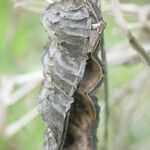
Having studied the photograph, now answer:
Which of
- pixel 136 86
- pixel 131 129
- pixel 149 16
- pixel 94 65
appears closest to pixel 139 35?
pixel 149 16

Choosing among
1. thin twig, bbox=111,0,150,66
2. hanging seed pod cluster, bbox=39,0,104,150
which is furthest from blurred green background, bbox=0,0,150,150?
hanging seed pod cluster, bbox=39,0,104,150

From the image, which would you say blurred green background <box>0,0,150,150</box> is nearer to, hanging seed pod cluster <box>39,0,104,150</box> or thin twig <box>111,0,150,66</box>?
thin twig <box>111,0,150,66</box>

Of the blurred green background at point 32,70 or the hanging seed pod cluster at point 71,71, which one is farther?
the blurred green background at point 32,70

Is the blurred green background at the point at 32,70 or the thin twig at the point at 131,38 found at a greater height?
the thin twig at the point at 131,38

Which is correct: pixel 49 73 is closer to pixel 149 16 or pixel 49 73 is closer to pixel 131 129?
pixel 149 16

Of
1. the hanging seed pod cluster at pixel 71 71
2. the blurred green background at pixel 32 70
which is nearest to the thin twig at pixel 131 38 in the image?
the hanging seed pod cluster at pixel 71 71

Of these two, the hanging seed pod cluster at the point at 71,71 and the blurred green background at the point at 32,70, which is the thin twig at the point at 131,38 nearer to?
the hanging seed pod cluster at the point at 71,71

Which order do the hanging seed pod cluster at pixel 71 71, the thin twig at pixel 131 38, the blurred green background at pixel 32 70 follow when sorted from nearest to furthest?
1. the hanging seed pod cluster at pixel 71 71
2. the thin twig at pixel 131 38
3. the blurred green background at pixel 32 70
